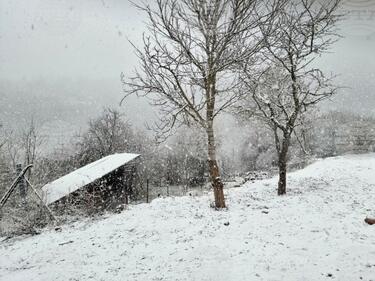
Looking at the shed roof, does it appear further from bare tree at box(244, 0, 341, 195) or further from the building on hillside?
bare tree at box(244, 0, 341, 195)

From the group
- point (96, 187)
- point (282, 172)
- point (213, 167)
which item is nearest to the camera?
point (213, 167)

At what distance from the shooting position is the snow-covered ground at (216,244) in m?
6.77

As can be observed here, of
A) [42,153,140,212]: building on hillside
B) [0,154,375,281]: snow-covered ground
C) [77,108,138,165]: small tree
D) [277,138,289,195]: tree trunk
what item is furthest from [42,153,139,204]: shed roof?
[77,108,138,165]: small tree

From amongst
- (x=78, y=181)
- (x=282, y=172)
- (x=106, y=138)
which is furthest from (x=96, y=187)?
(x=106, y=138)

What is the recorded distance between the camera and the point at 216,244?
8164 millimetres

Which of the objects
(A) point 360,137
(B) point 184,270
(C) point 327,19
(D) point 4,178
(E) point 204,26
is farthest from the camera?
(A) point 360,137

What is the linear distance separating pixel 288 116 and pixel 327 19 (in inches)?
156

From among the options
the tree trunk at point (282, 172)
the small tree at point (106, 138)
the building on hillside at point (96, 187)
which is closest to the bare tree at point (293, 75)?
the tree trunk at point (282, 172)

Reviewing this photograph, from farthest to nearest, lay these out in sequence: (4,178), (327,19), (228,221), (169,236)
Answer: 1. (4,178)
2. (327,19)
3. (228,221)
4. (169,236)

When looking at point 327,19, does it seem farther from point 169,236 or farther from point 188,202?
point 169,236

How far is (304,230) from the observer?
8.56m

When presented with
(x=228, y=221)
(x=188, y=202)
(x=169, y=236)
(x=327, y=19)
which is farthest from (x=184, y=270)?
(x=327, y=19)

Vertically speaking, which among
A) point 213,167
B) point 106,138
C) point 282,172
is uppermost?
point 106,138

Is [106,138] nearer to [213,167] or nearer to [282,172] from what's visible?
[282,172]
